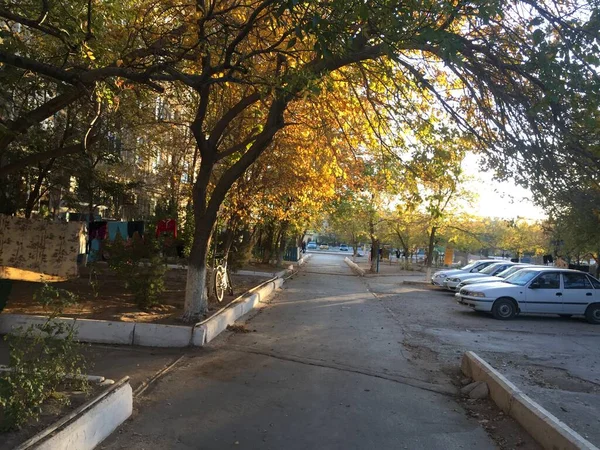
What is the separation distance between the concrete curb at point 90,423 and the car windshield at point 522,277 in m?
12.2

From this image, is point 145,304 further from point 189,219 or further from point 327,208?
point 327,208

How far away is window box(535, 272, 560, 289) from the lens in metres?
14.2

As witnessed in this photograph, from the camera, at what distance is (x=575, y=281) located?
565 inches

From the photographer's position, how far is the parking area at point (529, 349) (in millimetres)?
6375

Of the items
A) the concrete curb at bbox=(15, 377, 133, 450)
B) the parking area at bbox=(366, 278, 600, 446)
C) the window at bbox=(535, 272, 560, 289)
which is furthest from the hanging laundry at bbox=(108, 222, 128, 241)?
the window at bbox=(535, 272, 560, 289)

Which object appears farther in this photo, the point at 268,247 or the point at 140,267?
the point at 268,247

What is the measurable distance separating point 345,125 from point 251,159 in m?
3.15

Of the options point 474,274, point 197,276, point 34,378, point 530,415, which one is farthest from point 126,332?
point 474,274

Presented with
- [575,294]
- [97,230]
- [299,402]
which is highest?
[97,230]

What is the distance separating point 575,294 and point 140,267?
11.8m

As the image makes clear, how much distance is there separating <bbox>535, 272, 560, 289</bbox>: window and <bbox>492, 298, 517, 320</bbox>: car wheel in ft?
3.36

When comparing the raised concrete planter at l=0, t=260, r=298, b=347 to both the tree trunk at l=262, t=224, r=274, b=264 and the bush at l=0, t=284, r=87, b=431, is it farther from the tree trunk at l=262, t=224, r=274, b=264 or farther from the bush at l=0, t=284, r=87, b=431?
the tree trunk at l=262, t=224, r=274, b=264

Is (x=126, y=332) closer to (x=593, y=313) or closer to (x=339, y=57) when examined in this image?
(x=339, y=57)

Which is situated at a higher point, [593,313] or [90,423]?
[593,313]
